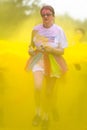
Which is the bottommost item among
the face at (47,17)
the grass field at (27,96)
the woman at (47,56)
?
the grass field at (27,96)

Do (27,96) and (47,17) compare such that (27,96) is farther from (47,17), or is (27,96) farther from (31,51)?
(47,17)

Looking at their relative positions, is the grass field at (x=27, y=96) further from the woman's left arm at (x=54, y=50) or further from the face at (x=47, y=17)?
the face at (x=47, y=17)

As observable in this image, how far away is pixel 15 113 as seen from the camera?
4.25 metres

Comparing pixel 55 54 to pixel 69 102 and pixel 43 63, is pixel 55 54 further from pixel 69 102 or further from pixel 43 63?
pixel 69 102

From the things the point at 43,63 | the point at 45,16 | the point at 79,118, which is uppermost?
the point at 45,16

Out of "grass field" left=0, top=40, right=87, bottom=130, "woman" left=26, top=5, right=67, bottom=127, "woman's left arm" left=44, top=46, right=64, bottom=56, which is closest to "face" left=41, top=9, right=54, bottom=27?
"woman" left=26, top=5, right=67, bottom=127

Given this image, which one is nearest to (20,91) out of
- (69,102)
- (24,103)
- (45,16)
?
(24,103)

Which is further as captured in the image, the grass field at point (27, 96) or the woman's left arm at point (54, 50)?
the grass field at point (27, 96)

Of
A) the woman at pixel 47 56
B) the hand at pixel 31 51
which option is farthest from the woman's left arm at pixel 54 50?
the hand at pixel 31 51

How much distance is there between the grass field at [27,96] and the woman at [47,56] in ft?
0.31

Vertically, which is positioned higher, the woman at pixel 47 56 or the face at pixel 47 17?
the face at pixel 47 17

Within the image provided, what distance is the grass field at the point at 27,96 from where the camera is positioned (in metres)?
4.22

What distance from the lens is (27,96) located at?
4.24m

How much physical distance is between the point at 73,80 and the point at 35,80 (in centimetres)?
39
